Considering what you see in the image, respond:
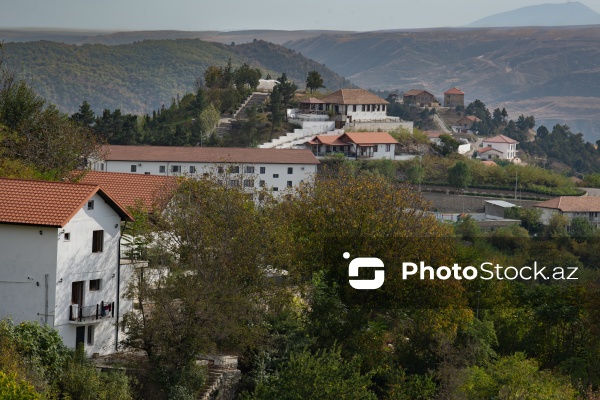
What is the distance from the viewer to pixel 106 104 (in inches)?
7589

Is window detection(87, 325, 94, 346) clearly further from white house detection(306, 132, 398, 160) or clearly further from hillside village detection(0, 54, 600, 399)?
white house detection(306, 132, 398, 160)

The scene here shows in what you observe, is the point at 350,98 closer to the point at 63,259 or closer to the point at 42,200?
the point at 42,200

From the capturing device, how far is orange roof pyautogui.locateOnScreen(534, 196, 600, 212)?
3150 inches

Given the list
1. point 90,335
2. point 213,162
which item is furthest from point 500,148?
point 90,335

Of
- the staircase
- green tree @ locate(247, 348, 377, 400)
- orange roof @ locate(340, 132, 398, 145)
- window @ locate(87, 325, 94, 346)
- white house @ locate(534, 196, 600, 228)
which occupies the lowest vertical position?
white house @ locate(534, 196, 600, 228)

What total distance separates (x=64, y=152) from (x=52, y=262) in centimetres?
1243

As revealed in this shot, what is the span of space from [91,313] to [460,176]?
195 feet

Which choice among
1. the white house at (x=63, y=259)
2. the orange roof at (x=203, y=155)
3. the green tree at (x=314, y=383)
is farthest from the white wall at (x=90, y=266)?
the orange roof at (x=203, y=155)

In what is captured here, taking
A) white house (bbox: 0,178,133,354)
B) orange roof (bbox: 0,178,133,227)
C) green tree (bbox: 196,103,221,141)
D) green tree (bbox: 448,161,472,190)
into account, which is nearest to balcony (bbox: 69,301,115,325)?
white house (bbox: 0,178,133,354)

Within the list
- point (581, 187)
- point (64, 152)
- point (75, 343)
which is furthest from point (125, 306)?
point (581, 187)

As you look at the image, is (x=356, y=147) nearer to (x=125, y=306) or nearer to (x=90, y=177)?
(x=90, y=177)

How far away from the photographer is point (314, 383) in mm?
23578

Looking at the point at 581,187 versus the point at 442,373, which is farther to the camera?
the point at 581,187

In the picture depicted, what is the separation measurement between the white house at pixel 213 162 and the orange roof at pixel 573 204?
1939 centimetres
